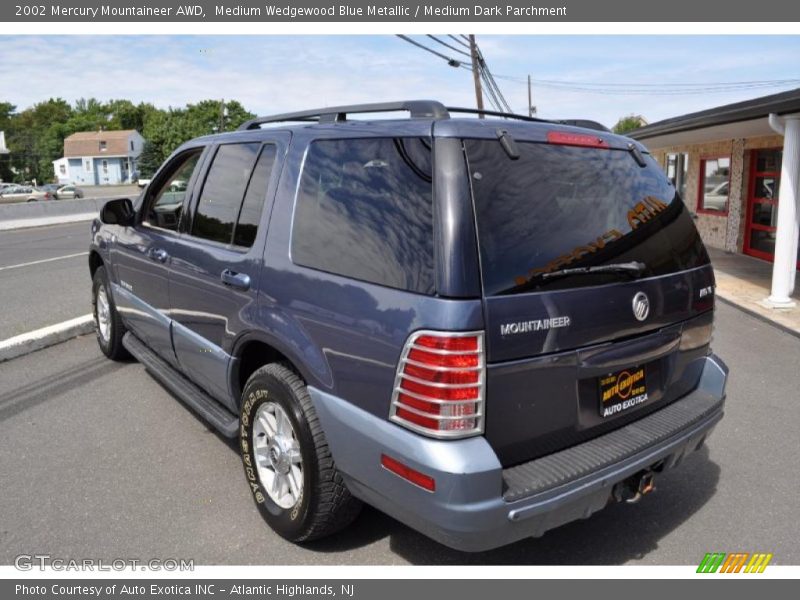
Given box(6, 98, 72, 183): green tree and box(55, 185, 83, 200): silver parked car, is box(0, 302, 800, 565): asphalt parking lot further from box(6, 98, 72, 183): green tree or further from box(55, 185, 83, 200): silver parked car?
box(6, 98, 72, 183): green tree

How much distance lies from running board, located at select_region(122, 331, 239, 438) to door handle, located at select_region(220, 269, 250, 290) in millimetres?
788

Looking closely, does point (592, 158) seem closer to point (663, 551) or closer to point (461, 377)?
point (461, 377)

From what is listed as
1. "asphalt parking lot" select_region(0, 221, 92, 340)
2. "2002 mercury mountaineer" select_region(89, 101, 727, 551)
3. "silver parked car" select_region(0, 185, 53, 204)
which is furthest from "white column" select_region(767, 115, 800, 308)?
"silver parked car" select_region(0, 185, 53, 204)

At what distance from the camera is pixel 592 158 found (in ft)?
9.75

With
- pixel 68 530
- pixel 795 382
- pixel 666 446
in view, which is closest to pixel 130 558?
pixel 68 530

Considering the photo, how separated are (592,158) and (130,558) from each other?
110 inches

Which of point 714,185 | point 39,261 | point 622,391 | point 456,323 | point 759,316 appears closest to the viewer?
point 456,323

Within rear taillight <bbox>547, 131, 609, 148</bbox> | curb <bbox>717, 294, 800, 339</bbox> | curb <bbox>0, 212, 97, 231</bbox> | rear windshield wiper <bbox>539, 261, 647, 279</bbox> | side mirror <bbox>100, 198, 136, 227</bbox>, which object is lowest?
curb <bbox>717, 294, 800, 339</bbox>

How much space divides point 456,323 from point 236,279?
57.9 inches

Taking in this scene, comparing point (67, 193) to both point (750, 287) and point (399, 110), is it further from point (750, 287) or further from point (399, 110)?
point (399, 110)

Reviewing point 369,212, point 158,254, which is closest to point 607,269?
point 369,212

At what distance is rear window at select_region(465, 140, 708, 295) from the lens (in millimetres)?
2488

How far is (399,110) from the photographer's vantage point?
297 centimetres
